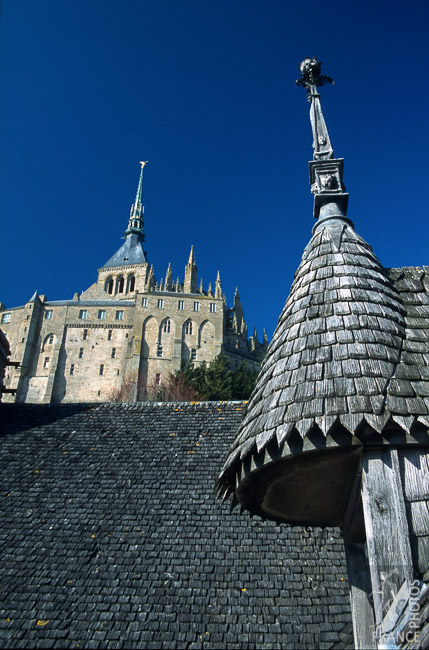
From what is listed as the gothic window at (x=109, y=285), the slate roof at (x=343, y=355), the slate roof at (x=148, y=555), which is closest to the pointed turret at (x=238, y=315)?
the gothic window at (x=109, y=285)

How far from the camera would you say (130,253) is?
350 ft

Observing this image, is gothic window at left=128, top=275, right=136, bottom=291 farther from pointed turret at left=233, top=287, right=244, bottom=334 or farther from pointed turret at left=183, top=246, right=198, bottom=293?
pointed turret at left=233, top=287, right=244, bottom=334

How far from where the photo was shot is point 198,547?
23.5 ft

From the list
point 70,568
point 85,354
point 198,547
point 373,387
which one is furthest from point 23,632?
point 85,354

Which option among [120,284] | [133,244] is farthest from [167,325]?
[133,244]

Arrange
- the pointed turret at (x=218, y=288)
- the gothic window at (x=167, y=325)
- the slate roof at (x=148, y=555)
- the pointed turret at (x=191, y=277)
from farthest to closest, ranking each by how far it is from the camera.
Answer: the pointed turret at (x=191, y=277) → the pointed turret at (x=218, y=288) → the gothic window at (x=167, y=325) → the slate roof at (x=148, y=555)

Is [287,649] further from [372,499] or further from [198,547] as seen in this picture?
[372,499]

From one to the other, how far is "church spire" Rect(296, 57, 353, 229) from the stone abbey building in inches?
2690

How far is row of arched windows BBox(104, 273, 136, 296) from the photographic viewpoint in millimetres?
99000

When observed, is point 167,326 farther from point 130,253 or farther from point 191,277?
point 130,253

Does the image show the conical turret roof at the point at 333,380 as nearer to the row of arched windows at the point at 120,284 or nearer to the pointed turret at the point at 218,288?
the pointed turret at the point at 218,288

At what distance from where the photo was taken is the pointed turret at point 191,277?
93050mm

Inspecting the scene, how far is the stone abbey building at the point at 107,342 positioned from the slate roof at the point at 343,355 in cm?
6960

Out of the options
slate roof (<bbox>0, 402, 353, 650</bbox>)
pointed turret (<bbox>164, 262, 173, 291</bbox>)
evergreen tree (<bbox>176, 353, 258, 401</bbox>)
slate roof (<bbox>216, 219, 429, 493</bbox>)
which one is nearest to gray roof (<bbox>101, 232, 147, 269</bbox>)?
pointed turret (<bbox>164, 262, 173, 291</bbox>)
